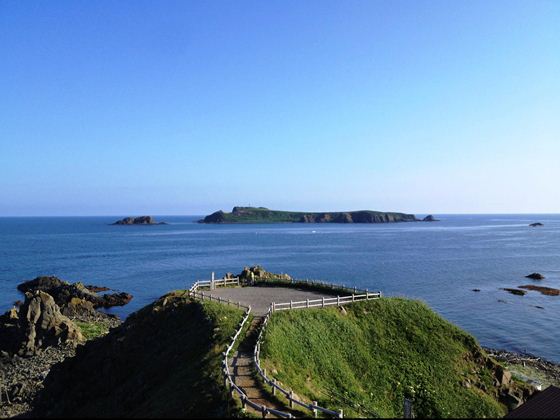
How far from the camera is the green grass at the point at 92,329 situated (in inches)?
2167

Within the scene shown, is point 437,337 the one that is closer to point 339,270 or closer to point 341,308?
point 341,308

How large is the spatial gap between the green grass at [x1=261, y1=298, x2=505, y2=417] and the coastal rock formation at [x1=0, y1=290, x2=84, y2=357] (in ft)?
102

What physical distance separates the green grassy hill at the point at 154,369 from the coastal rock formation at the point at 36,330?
1540 cm

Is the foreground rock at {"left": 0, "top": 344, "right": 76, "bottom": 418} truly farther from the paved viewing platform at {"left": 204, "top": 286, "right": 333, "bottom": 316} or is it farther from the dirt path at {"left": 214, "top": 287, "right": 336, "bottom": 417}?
the dirt path at {"left": 214, "top": 287, "right": 336, "bottom": 417}

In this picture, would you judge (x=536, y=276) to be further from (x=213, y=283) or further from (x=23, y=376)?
(x=23, y=376)

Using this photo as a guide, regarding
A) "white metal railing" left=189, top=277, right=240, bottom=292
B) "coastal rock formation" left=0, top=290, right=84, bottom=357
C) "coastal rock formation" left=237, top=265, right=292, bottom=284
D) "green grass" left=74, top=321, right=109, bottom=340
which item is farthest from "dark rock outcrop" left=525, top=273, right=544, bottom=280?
"coastal rock formation" left=0, top=290, right=84, bottom=357

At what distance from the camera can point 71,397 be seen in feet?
104

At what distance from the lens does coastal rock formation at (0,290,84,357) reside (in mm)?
48906

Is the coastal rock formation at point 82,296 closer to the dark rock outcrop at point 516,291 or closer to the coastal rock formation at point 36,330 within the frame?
the coastal rock formation at point 36,330

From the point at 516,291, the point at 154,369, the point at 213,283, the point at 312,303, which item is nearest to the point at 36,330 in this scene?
the point at 213,283

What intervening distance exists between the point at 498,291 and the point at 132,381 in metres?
70.2

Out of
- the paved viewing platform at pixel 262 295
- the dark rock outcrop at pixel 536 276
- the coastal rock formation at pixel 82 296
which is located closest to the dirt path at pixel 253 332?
the paved viewing platform at pixel 262 295

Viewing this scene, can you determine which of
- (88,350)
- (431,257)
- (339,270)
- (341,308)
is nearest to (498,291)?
(339,270)

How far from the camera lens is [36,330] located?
166ft
